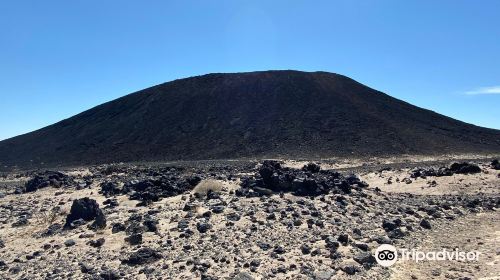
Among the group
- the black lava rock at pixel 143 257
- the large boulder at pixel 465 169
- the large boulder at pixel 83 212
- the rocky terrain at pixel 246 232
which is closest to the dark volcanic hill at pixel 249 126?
the large boulder at pixel 465 169

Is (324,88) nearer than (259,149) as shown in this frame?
No

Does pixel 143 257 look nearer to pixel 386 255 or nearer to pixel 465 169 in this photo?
pixel 386 255

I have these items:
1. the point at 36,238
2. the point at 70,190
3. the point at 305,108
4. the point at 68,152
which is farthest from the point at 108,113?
the point at 36,238

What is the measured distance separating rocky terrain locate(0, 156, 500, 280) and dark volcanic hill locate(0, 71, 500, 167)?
98.8ft

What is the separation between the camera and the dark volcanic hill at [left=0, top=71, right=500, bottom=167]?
5106cm

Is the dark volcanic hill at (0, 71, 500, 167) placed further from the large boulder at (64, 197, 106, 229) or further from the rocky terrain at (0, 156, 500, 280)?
the large boulder at (64, 197, 106, 229)

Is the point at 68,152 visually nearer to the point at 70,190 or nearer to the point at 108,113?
the point at 108,113

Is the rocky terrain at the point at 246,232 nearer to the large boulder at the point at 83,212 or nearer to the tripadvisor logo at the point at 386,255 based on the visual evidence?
the large boulder at the point at 83,212

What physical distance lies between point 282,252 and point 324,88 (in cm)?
6401

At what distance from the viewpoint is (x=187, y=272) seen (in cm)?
873

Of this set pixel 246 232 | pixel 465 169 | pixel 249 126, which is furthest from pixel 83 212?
pixel 249 126

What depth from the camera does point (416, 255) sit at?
974 cm

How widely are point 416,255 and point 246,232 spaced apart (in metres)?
4.38

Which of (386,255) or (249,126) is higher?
(249,126)
